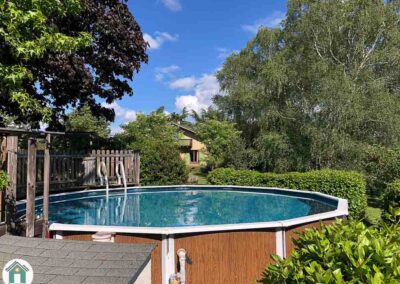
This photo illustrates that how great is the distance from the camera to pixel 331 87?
55.5 feet

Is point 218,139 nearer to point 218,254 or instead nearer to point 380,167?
point 380,167

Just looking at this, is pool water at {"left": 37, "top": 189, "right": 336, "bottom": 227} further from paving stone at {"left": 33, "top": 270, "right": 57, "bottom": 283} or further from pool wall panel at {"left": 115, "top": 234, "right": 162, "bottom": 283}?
paving stone at {"left": 33, "top": 270, "right": 57, "bottom": 283}

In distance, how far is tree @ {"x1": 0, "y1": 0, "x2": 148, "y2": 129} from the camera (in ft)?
37.3

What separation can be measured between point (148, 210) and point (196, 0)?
1847 cm

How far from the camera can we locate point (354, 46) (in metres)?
18.3

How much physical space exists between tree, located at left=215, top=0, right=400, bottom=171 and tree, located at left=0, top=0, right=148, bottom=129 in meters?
9.08

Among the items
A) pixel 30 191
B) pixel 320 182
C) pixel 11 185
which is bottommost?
pixel 320 182

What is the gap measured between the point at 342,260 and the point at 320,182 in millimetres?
11191

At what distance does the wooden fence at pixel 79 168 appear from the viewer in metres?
12.8

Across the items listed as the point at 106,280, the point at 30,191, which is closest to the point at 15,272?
the point at 106,280

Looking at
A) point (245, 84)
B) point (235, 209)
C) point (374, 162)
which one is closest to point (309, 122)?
point (374, 162)

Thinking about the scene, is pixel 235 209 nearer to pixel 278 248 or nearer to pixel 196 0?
pixel 278 248

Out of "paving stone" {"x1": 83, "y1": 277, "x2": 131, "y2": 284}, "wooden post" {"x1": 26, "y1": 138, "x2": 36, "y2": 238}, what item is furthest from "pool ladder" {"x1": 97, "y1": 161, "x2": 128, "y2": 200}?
"paving stone" {"x1": 83, "y1": 277, "x2": 131, "y2": 284}

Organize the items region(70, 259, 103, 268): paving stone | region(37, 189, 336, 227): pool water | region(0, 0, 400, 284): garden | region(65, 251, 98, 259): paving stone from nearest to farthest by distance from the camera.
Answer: region(70, 259, 103, 268): paving stone, region(65, 251, 98, 259): paving stone, region(37, 189, 336, 227): pool water, region(0, 0, 400, 284): garden
